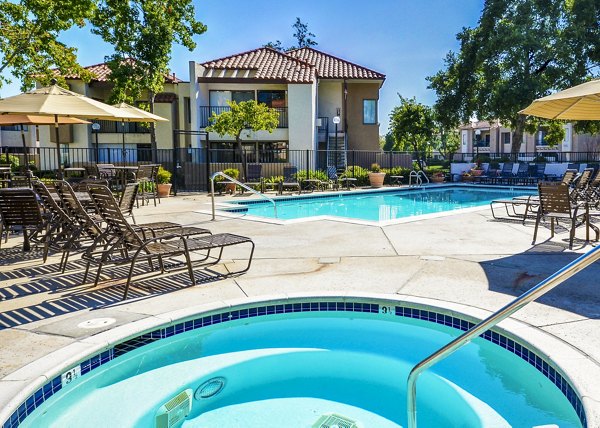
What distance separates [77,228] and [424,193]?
1565 centimetres

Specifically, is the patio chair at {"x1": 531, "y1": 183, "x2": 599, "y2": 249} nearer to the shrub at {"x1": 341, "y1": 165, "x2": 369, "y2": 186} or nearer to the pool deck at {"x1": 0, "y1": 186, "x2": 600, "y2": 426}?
the pool deck at {"x1": 0, "y1": 186, "x2": 600, "y2": 426}

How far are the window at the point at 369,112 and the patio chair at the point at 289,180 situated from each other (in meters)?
7.69

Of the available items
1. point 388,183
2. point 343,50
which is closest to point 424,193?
point 388,183

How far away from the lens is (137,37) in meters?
19.3

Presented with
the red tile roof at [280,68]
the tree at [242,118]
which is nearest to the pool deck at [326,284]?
the tree at [242,118]

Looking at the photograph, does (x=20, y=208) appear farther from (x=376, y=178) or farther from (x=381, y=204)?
(x=376, y=178)

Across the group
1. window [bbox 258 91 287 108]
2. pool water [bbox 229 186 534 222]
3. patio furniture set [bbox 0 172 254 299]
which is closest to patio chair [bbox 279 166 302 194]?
pool water [bbox 229 186 534 222]

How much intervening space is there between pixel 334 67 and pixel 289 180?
471 inches

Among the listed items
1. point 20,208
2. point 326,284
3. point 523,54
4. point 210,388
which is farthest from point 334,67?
point 210,388

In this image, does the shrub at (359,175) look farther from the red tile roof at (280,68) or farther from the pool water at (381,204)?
the red tile roof at (280,68)

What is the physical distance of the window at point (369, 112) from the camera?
90.2 ft

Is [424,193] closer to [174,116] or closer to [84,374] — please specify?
[174,116]

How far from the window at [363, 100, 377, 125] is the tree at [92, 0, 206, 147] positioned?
11938 millimetres

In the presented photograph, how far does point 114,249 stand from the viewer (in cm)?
497
